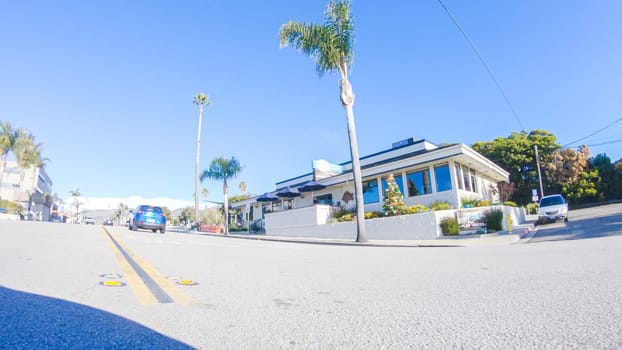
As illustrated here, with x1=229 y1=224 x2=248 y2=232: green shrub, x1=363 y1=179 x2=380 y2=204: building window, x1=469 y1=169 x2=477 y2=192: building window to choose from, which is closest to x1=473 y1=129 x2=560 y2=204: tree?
x1=469 y1=169 x2=477 y2=192: building window

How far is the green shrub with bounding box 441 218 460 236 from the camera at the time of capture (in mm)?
15930

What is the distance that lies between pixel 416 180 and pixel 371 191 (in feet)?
12.1

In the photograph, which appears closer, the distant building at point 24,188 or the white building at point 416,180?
the white building at point 416,180

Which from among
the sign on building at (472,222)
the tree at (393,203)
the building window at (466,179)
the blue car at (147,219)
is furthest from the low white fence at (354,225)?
the blue car at (147,219)

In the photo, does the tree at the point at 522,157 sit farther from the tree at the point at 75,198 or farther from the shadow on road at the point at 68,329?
the tree at the point at 75,198

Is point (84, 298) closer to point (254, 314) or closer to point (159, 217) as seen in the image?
point (254, 314)

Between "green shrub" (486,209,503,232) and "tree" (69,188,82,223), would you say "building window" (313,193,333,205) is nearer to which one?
"green shrub" (486,209,503,232)

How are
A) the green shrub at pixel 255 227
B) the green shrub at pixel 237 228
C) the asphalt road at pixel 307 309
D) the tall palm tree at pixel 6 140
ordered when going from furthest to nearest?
1. the tall palm tree at pixel 6 140
2. the green shrub at pixel 237 228
3. the green shrub at pixel 255 227
4. the asphalt road at pixel 307 309

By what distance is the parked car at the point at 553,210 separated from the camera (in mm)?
19531

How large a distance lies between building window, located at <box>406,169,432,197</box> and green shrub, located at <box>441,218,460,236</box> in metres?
6.01

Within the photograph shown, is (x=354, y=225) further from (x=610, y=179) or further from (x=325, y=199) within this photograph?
(x=610, y=179)

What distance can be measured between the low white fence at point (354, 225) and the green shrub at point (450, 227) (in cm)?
22

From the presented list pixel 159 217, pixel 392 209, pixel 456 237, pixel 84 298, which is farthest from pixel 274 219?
pixel 84 298

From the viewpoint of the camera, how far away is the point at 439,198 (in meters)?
21.2
